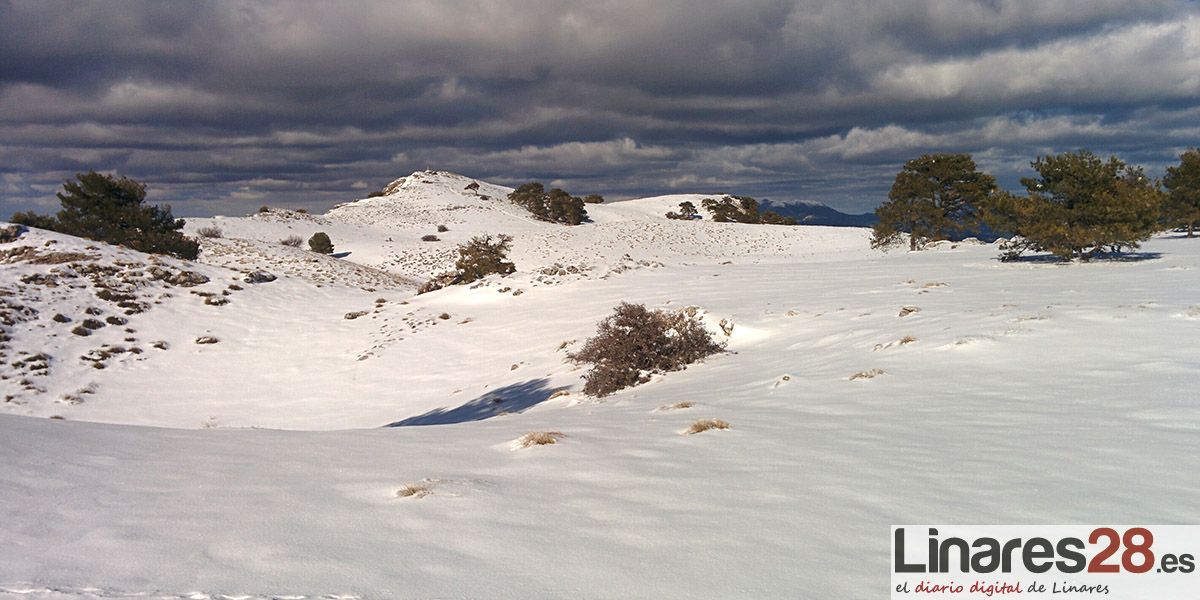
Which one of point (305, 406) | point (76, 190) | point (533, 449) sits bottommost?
point (305, 406)

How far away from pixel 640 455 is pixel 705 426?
1170 mm

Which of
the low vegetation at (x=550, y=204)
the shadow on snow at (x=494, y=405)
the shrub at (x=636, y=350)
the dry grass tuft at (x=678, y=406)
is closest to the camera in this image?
the dry grass tuft at (x=678, y=406)

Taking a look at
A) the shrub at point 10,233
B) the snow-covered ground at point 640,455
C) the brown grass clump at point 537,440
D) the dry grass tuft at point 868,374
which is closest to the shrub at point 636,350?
the snow-covered ground at point 640,455

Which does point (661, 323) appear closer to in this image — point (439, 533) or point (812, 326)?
point (812, 326)

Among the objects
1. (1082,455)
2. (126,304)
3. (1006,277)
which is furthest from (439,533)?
(126,304)

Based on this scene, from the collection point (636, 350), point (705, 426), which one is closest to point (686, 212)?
point (636, 350)

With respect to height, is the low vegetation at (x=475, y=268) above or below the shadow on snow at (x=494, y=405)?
above

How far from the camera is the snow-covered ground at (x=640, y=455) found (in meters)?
3.41

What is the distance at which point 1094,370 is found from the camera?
8281 mm

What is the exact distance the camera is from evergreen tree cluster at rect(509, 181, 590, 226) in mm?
75062

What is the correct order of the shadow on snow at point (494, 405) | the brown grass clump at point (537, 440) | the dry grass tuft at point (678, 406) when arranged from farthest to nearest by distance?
the shadow on snow at point (494, 405), the dry grass tuft at point (678, 406), the brown grass clump at point (537, 440)

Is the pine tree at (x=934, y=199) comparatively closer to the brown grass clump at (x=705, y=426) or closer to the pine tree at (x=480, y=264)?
the pine tree at (x=480, y=264)

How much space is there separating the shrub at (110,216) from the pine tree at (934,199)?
126 feet

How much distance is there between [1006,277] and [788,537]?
1939 centimetres
